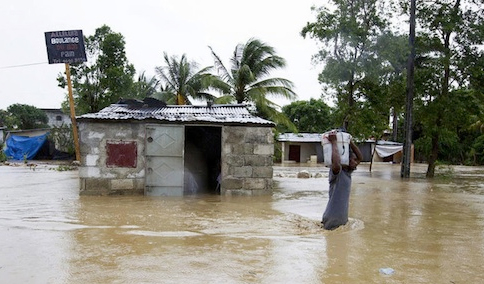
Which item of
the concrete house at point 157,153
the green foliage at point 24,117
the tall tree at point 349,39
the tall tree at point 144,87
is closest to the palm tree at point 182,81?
the tall tree at point 144,87

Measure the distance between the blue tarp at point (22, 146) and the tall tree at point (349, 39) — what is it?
21.2 meters

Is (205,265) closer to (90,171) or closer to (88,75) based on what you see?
(90,171)

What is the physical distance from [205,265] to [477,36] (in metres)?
17.7

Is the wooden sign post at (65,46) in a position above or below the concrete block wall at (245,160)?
above

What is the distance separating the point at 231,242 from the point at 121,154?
619cm

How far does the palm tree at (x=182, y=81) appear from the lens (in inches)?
974

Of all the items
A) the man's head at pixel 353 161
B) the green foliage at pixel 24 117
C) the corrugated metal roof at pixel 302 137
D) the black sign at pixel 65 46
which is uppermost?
the black sign at pixel 65 46

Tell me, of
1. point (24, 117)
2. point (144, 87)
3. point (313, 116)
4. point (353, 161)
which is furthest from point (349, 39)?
point (24, 117)

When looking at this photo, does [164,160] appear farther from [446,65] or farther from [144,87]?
[144,87]

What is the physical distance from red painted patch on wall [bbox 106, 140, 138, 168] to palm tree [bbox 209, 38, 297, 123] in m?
9.57

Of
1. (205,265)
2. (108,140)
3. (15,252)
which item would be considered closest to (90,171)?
(108,140)

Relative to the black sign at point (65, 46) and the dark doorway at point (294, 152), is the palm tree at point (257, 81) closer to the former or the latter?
the black sign at point (65, 46)

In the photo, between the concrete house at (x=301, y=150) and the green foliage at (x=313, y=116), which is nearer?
the concrete house at (x=301, y=150)

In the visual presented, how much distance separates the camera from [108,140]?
37.5ft
